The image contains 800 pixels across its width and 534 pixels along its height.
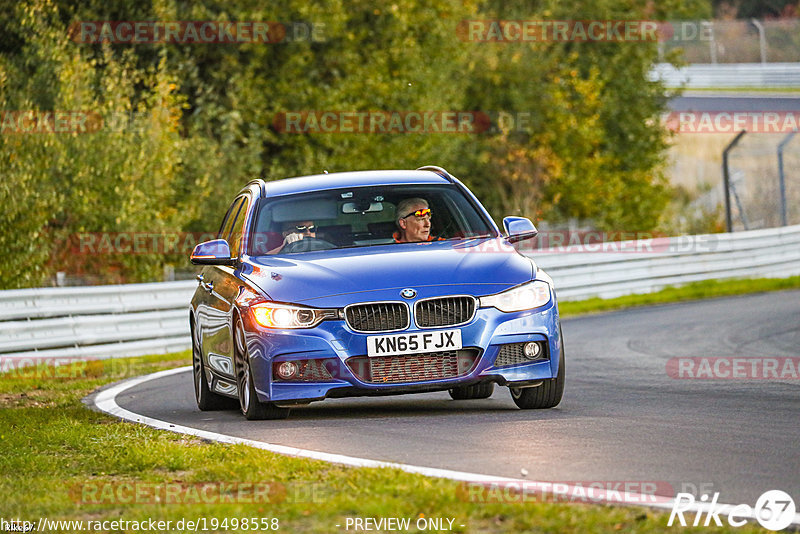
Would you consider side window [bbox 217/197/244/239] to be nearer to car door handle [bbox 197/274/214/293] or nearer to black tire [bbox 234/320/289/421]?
car door handle [bbox 197/274/214/293]

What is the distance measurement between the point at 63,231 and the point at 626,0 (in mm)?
23899

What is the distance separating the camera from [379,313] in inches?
349

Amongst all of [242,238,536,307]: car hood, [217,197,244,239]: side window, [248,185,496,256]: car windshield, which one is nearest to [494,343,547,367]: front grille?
[242,238,536,307]: car hood

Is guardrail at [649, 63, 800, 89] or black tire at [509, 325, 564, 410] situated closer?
black tire at [509, 325, 564, 410]

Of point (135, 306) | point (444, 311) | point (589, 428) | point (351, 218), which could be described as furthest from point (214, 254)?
point (135, 306)

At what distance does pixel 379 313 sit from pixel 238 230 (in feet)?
7.23

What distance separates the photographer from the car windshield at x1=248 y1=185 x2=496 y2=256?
10.0 m

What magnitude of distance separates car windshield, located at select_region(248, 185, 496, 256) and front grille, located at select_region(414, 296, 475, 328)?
1154 mm

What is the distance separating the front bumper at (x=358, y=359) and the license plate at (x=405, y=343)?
0.12 feet

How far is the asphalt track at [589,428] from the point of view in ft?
21.6

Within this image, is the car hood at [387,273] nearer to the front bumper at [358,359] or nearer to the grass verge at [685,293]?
the front bumper at [358,359]

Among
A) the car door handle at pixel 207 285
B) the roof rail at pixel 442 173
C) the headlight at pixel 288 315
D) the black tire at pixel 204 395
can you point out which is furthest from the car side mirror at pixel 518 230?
the black tire at pixel 204 395

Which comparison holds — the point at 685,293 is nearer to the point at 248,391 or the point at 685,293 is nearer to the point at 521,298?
the point at 521,298

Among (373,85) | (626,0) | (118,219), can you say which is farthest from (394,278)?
(626,0)
